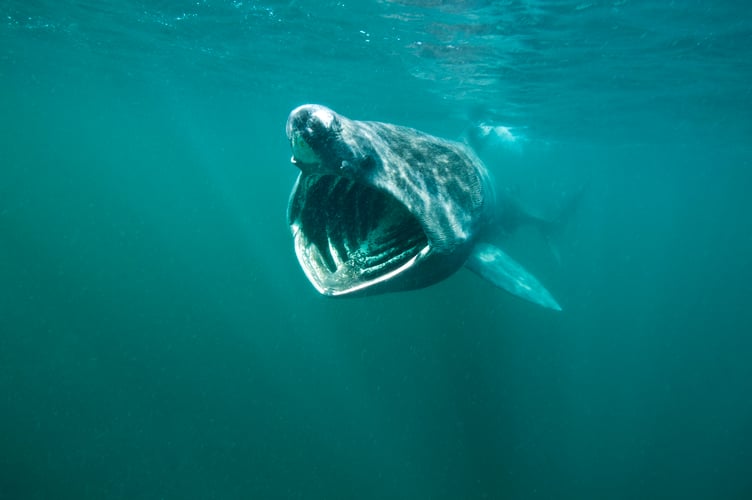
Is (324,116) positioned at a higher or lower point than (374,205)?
higher

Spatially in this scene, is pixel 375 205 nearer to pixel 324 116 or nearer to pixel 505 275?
pixel 324 116

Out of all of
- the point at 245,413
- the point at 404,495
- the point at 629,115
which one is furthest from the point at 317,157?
the point at 629,115

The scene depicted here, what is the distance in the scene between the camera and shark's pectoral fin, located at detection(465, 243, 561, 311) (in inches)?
204

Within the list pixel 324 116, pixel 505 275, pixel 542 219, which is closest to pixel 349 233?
pixel 324 116

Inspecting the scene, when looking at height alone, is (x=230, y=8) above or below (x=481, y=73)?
above

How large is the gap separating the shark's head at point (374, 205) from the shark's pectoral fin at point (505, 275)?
1.21 m

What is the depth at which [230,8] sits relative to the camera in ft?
43.6

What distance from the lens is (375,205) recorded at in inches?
152

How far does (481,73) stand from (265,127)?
3296cm

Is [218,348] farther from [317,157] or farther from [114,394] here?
[317,157]

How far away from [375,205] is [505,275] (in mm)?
2318

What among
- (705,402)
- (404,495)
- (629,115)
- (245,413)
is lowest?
(705,402)

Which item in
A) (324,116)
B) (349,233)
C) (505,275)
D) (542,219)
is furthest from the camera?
(542,219)

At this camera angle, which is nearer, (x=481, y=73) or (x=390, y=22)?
(x=390, y=22)
